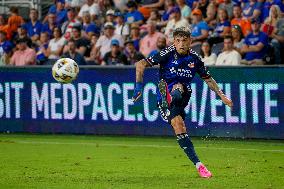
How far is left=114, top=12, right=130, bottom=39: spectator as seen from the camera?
21.9m

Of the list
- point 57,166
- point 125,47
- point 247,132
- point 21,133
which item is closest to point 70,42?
point 125,47

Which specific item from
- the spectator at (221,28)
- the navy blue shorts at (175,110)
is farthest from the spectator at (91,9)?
the navy blue shorts at (175,110)

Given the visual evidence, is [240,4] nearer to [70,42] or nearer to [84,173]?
[70,42]

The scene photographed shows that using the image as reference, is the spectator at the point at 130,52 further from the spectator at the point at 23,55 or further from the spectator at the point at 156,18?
the spectator at the point at 23,55

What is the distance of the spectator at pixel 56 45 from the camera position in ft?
73.5

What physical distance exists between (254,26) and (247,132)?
9.75 ft

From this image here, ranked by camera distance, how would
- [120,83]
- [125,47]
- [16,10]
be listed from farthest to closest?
[16,10]
[125,47]
[120,83]

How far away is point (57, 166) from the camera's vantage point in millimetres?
13023

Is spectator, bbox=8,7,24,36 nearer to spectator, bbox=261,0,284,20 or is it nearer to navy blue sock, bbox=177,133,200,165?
spectator, bbox=261,0,284,20

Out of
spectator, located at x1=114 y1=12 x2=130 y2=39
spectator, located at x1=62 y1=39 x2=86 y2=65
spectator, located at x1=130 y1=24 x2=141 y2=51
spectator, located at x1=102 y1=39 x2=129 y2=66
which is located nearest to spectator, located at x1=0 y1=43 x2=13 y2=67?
spectator, located at x1=62 y1=39 x2=86 y2=65

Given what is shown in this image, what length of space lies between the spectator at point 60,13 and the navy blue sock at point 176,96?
13.7m

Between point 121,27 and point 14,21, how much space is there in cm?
463

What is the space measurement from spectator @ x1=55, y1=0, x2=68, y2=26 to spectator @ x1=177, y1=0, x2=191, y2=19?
4673 mm

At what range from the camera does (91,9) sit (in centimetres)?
2372
